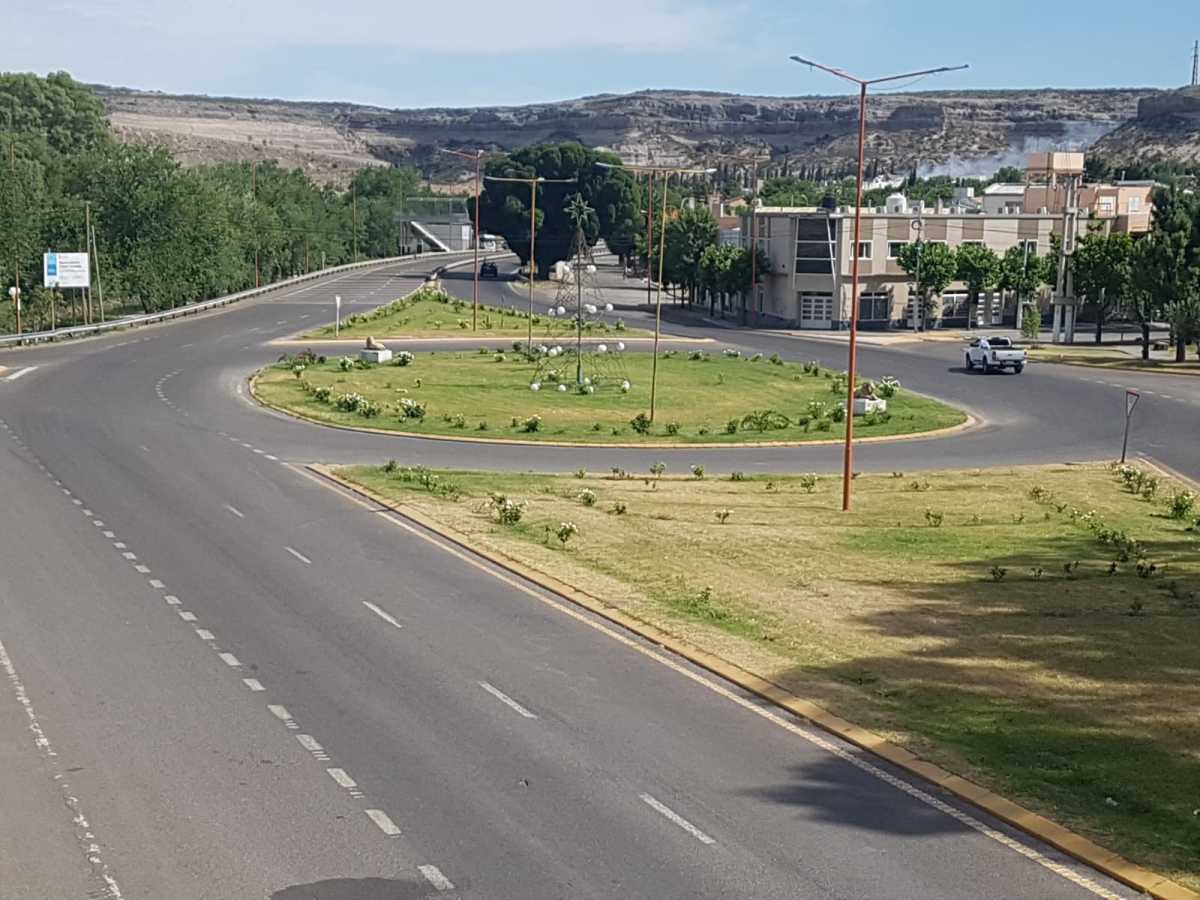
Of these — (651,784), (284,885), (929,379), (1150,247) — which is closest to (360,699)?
(651,784)

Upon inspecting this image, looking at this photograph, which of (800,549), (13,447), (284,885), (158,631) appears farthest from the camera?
(13,447)

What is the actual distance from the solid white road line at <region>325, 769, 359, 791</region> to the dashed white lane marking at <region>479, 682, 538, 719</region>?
2.76 m

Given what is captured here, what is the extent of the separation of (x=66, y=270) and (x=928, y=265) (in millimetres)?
51246

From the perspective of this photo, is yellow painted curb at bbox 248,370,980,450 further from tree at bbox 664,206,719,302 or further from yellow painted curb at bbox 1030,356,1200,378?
tree at bbox 664,206,719,302

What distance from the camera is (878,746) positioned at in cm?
1659

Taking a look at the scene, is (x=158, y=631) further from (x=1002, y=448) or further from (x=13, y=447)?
(x=1002, y=448)

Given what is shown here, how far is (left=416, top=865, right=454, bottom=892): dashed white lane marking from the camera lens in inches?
502

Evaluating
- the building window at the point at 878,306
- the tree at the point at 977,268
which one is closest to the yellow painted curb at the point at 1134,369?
the tree at the point at 977,268

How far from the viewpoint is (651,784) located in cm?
1546

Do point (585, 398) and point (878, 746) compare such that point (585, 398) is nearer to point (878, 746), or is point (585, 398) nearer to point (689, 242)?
point (878, 746)

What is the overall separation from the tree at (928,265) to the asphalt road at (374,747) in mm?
68613

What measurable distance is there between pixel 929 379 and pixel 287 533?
4363cm

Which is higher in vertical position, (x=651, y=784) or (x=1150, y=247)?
(x=1150, y=247)

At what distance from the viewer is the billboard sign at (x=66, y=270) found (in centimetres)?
8588
